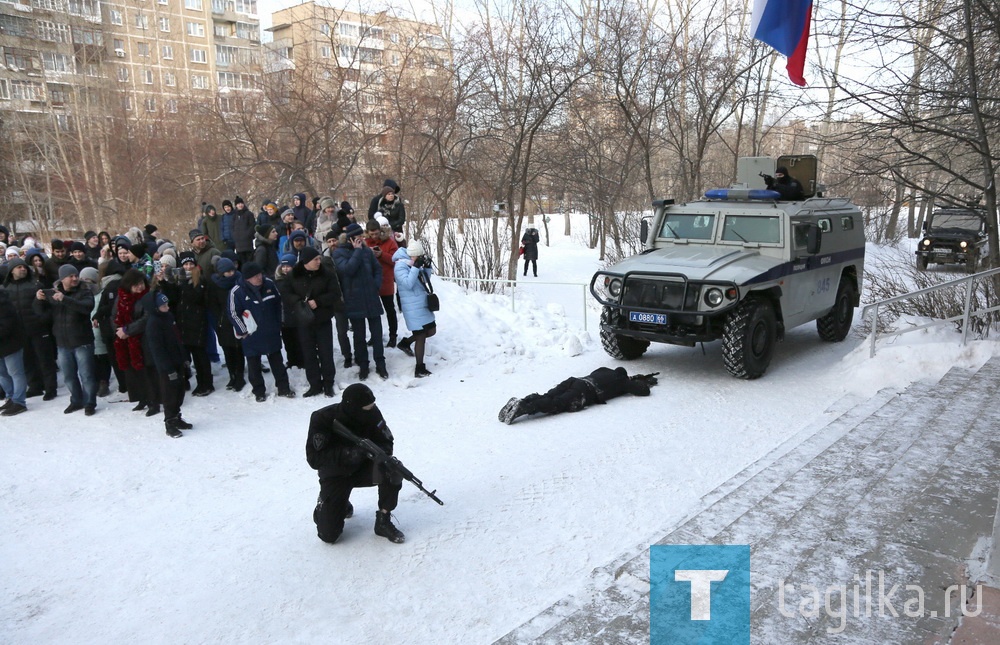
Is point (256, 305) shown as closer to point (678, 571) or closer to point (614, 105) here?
point (678, 571)

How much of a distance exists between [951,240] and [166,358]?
21581 mm

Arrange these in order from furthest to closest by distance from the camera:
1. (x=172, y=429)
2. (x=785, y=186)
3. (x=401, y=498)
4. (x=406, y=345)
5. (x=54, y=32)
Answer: (x=54, y=32), (x=785, y=186), (x=406, y=345), (x=172, y=429), (x=401, y=498)

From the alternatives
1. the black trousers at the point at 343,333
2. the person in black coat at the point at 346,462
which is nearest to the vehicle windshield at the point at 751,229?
the black trousers at the point at 343,333

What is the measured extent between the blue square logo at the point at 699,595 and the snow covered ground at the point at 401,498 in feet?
1.68

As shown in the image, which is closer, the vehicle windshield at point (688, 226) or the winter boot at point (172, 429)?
the winter boot at point (172, 429)

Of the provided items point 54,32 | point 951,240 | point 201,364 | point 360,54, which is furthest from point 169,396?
point 54,32

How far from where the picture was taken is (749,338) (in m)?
8.13

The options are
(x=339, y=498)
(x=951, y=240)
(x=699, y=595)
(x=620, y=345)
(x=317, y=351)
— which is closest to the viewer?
(x=699, y=595)

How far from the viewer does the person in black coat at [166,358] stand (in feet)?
23.7

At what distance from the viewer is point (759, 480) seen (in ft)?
17.3

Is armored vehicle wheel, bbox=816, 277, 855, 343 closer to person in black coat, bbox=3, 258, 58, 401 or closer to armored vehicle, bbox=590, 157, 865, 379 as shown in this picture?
armored vehicle, bbox=590, 157, 865, 379

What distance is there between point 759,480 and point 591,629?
2.31m

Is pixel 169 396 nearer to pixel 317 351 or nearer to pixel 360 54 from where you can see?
pixel 317 351

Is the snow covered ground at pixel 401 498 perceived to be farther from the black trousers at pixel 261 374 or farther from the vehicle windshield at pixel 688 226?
the vehicle windshield at pixel 688 226
